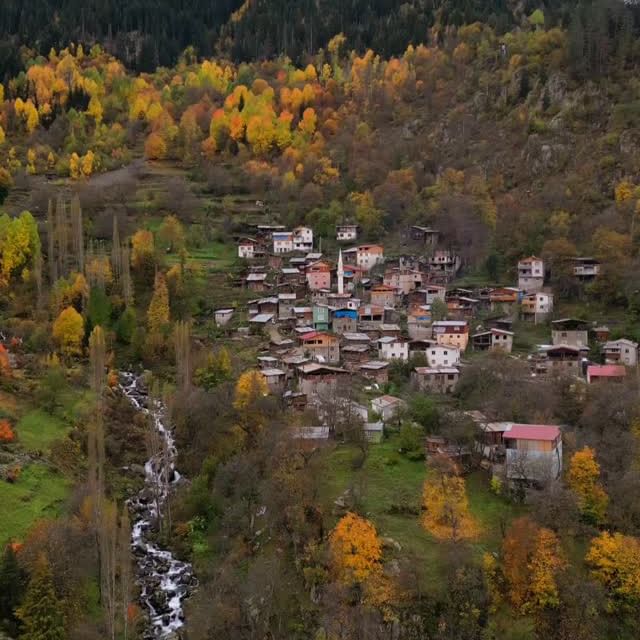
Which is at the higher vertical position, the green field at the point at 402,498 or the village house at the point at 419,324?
the village house at the point at 419,324

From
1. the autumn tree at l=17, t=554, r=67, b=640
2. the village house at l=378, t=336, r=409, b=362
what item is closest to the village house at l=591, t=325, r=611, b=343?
the village house at l=378, t=336, r=409, b=362

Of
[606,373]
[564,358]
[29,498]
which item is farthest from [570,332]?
[29,498]

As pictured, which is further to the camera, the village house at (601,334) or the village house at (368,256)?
the village house at (368,256)

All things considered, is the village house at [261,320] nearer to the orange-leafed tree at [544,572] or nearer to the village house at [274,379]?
the village house at [274,379]

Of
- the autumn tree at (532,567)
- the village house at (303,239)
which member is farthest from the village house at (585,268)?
the autumn tree at (532,567)

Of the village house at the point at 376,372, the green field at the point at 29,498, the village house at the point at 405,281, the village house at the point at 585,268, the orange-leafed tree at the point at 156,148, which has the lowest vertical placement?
the green field at the point at 29,498

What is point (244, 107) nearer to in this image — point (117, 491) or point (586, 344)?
point (586, 344)

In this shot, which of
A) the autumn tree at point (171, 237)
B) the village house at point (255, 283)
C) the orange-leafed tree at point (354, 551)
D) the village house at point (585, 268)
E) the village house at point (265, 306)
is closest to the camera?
Result: the orange-leafed tree at point (354, 551)

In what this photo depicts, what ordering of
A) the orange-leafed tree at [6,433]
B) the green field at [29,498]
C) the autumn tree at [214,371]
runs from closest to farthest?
the green field at [29,498], the orange-leafed tree at [6,433], the autumn tree at [214,371]
